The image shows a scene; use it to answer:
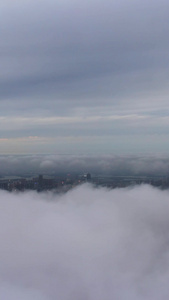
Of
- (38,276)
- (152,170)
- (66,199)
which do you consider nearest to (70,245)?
(38,276)

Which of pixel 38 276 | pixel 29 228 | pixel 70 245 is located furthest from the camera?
pixel 29 228

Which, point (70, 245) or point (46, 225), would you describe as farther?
point (46, 225)

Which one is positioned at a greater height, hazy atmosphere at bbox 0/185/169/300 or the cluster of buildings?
the cluster of buildings

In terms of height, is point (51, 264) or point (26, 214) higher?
point (26, 214)

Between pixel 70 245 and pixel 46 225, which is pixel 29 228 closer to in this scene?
pixel 46 225

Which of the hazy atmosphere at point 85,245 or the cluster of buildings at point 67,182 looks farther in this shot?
the cluster of buildings at point 67,182

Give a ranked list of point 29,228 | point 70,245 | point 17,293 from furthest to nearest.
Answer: point 29,228, point 70,245, point 17,293

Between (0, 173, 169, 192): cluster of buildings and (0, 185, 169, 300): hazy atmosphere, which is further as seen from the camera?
(0, 173, 169, 192): cluster of buildings

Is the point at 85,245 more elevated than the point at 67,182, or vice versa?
the point at 67,182

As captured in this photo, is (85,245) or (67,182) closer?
(85,245)

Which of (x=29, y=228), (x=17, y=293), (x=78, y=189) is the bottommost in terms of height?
(x=17, y=293)

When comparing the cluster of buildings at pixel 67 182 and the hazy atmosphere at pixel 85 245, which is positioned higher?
the cluster of buildings at pixel 67 182
